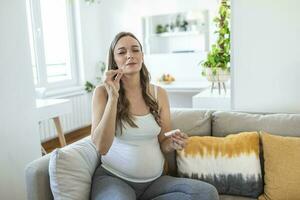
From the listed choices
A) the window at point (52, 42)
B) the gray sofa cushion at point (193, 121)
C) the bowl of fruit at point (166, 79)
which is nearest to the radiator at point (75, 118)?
the window at point (52, 42)

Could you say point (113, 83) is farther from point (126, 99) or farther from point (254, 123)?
point (254, 123)

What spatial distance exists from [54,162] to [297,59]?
1.47 meters

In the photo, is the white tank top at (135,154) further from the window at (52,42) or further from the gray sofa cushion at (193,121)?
the window at (52,42)

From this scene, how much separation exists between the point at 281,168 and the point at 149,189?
25.5 inches

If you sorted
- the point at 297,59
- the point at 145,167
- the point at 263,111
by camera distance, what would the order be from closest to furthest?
the point at 145,167 → the point at 297,59 → the point at 263,111

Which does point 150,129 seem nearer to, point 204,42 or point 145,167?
point 145,167

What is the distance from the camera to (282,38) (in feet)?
5.81

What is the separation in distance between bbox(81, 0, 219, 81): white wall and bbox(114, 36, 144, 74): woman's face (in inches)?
118

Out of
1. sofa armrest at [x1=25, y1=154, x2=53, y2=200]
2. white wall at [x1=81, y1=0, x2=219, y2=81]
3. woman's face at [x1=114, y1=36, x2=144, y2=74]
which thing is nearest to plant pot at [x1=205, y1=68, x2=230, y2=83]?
woman's face at [x1=114, y1=36, x2=144, y2=74]

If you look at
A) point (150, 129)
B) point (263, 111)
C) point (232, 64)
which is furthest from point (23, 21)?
point (263, 111)

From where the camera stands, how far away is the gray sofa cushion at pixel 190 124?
1713mm

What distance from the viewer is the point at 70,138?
4000mm

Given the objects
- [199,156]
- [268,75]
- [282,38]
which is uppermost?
[282,38]

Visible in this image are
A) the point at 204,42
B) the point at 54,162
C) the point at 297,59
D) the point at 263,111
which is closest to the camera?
the point at 54,162
